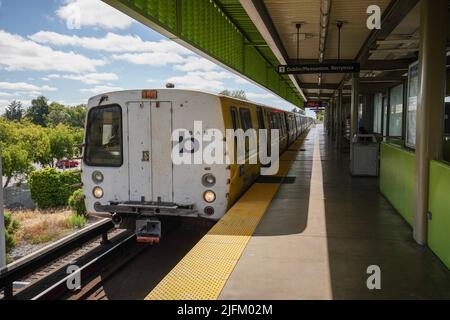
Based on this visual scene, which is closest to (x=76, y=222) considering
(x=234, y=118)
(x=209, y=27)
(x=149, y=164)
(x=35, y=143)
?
(x=209, y=27)

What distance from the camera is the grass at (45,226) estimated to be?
86.8ft

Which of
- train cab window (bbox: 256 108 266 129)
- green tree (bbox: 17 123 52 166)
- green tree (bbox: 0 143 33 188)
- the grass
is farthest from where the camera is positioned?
green tree (bbox: 17 123 52 166)

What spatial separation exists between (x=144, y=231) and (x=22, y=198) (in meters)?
43.9

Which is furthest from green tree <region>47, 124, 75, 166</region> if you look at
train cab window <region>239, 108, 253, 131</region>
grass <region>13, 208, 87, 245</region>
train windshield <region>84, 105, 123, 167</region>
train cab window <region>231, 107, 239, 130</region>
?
train cab window <region>231, 107, 239, 130</region>

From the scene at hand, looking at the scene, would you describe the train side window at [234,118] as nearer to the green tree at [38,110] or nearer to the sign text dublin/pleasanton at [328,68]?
the sign text dublin/pleasanton at [328,68]

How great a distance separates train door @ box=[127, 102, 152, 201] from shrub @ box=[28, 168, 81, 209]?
3289 cm

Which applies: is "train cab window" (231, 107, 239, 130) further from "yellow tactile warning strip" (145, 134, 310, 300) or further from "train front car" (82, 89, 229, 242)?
"yellow tactile warning strip" (145, 134, 310, 300)

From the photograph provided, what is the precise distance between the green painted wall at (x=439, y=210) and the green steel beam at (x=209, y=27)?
14.9ft

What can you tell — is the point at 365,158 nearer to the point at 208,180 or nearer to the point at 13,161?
the point at 208,180

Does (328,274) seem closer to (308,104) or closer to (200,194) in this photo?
(200,194)

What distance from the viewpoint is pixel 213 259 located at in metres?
4.78

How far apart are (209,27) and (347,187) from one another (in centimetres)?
485

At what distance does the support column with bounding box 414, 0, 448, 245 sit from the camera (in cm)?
502
